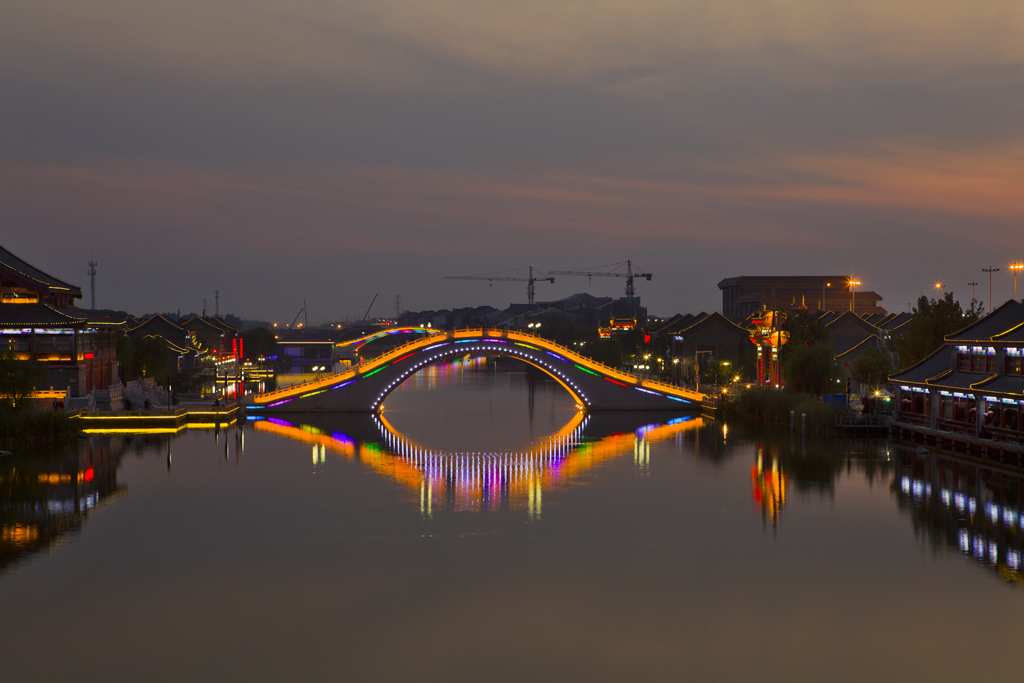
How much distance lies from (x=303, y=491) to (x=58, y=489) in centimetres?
949

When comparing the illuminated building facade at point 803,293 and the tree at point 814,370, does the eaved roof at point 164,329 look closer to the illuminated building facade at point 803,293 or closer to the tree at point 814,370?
the tree at point 814,370

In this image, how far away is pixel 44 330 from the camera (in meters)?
62.8

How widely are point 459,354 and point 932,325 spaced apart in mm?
33383


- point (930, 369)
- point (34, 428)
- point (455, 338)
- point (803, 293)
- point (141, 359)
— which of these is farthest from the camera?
point (803, 293)

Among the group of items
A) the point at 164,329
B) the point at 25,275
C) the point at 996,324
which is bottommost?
the point at 164,329

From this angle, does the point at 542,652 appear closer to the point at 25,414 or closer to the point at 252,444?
the point at 252,444

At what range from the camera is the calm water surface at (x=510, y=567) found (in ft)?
65.6

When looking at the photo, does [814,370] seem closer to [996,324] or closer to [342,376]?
[996,324]

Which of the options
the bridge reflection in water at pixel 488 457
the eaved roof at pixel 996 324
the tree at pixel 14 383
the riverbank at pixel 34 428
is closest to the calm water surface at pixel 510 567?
the bridge reflection in water at pixel 488 457

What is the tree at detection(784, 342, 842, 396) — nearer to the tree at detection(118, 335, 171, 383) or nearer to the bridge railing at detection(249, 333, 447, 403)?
the bridge railing at detection(249, 333, 447, 403)

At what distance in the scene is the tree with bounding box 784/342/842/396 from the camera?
65.8 metres

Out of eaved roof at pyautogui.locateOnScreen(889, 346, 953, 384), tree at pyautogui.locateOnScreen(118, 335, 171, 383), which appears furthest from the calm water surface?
tree at pyautogui.locateOnScreen(118, 335, 171, 383)

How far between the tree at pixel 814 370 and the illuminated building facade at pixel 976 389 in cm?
1019

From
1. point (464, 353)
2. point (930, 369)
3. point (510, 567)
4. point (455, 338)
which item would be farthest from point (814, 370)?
point (510, 567)
